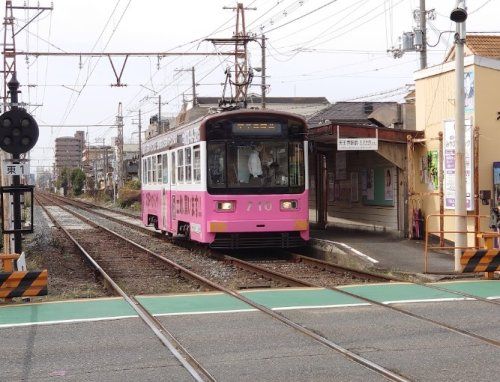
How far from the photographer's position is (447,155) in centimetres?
1568

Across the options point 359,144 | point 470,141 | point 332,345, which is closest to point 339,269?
point 470,141

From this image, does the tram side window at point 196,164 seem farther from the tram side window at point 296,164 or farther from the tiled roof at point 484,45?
the tiled roof at point 484,45

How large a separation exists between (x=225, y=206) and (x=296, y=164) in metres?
1.95

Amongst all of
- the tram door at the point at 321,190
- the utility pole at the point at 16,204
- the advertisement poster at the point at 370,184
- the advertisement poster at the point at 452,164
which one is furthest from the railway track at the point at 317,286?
the tram door at the point at 321,190

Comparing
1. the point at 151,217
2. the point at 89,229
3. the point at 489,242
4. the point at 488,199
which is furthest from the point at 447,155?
the point at 89,229

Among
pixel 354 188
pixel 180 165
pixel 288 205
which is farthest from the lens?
pixel 354 188

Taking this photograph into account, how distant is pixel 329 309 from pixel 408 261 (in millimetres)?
5330

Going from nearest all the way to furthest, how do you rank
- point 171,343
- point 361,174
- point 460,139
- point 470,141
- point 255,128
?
point 171,343 → point 460,139 → point 470,141 → point 255,128 → point 361,174

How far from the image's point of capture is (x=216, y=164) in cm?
1591

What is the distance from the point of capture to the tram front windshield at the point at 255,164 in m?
15.9

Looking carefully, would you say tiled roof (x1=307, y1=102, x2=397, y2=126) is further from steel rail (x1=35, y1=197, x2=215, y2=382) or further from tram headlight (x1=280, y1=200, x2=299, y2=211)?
steel rail (x1=35, y1=197, x2=215, y2=382)

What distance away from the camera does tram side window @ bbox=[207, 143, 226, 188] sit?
15.9m

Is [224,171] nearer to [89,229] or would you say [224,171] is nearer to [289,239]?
[289,239]

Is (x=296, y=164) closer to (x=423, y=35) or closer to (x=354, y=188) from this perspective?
(x=354, y=188)
